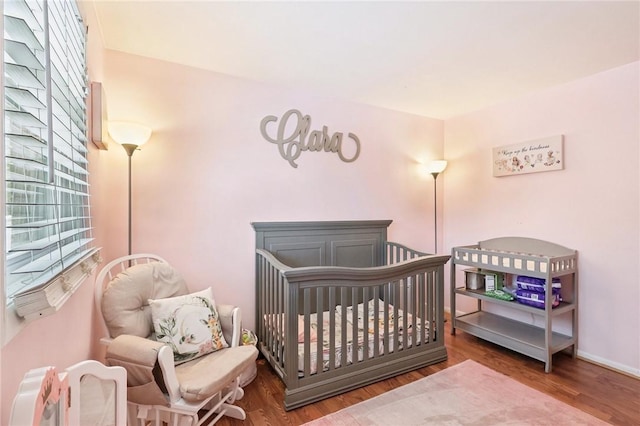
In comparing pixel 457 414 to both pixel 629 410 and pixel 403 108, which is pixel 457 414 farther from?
pixel 403 108

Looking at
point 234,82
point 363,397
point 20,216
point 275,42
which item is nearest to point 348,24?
point 275,42

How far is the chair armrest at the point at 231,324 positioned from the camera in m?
1.88

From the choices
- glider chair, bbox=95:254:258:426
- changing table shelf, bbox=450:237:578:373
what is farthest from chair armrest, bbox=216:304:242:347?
changing table shelf, bbox=450:237:578:373

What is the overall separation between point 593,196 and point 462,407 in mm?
1995

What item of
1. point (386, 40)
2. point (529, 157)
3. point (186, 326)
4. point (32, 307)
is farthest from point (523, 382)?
point (32, 307)

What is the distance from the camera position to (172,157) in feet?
7.63

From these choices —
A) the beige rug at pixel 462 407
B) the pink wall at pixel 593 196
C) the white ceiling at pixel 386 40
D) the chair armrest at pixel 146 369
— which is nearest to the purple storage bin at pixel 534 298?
the pink wall at pixel 593 196

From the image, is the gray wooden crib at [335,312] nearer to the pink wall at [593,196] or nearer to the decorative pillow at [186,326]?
the decorative pillow at [186,326]

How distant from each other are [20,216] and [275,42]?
1762 millimetres

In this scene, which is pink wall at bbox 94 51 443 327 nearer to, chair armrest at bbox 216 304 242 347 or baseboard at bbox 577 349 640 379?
chair armrest at bbox 216 304 242 347

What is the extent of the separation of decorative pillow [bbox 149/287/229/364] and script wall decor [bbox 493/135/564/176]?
2994mm

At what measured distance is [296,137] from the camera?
9.27 ft

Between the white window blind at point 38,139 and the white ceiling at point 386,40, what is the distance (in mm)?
748

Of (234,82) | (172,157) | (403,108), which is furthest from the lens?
(403,108)
